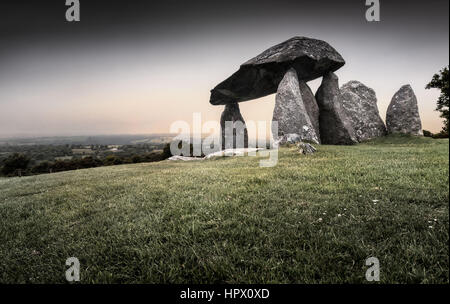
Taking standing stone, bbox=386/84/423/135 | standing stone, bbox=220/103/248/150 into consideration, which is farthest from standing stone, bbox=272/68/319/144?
standing stone, bbox=220/103/248/150

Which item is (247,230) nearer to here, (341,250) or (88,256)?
(341,250)

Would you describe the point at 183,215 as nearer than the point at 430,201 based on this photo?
No

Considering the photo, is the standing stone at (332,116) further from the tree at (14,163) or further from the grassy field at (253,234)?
the tree at (14,163)

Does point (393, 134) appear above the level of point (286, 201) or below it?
above

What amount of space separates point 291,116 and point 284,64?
4123 mm

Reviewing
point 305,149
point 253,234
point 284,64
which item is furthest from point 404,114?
point 253,234

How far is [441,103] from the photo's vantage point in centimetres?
261

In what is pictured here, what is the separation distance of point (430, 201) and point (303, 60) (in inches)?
521

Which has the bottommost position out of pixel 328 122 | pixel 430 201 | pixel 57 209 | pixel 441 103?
pixel 57 209

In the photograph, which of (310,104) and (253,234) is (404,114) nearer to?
(310,104)

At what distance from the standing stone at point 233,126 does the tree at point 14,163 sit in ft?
77.4

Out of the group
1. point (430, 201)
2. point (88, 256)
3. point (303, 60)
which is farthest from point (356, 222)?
point (303, 60)
